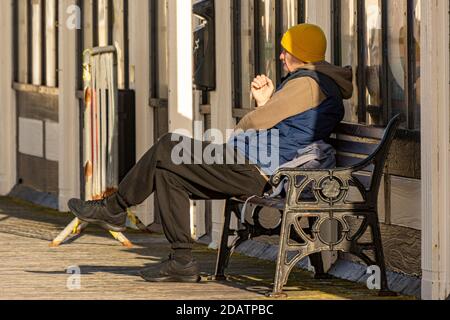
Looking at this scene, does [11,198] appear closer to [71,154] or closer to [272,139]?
[71,154]

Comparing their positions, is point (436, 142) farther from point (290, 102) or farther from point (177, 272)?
point (177, 272)

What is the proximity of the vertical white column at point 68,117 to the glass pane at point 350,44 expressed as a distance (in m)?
5.68

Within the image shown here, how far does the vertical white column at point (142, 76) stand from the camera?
1372cm

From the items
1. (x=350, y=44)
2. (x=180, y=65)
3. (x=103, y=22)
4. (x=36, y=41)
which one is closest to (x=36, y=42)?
(x=36, y=41)

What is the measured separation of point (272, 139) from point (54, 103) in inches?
286

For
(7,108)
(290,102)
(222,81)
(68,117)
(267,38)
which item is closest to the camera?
(290,102)

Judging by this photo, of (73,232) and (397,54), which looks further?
(73,232)

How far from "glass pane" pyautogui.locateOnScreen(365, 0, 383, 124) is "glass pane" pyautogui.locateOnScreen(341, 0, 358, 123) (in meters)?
0.20

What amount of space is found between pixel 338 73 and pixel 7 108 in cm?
905

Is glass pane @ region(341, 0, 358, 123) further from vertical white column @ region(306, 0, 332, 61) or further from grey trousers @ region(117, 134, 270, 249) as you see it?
grey trousers @ region(117, 134, 270, 249)

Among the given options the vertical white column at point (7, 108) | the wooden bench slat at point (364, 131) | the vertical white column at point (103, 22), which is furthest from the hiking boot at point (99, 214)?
the vertical white column at point (7, 108)

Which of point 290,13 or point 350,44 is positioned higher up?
point 290,13

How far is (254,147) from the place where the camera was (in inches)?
371
